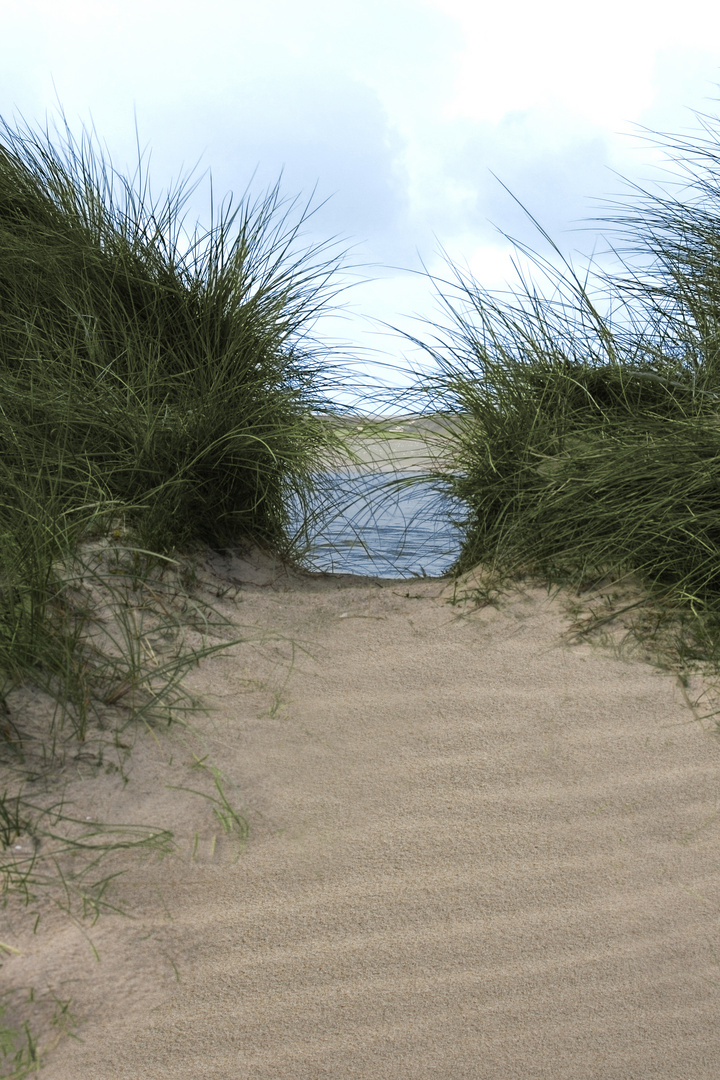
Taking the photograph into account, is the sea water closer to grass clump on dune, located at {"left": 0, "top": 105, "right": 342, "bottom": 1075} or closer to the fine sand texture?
grass clump on dune, located at {"left": 0, "top": 105, "right": 342, "bottom": 1075}

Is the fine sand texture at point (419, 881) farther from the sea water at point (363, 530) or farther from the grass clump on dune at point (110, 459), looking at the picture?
the sea water at point (363, 530)

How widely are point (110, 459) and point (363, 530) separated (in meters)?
1.14

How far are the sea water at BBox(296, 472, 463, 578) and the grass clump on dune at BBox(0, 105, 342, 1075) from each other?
12 cm

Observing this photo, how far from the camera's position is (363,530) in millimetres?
3732

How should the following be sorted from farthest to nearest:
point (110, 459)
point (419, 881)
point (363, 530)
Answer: point (363, 530) < point (110, 459) < point (419, 881)

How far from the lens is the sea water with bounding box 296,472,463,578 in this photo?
331 cm

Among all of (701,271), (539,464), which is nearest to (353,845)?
(539,464)

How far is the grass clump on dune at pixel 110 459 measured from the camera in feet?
6.77

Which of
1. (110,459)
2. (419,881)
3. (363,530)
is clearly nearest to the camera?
(419,881)

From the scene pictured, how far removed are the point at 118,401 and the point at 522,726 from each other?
168cm

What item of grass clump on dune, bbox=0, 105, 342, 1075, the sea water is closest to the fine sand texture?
grass clump on dune, bbox=0, 105, 342, 1075

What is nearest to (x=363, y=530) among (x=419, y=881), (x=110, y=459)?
(x=110, y=459)

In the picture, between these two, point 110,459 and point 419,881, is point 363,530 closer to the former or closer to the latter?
point 110,459

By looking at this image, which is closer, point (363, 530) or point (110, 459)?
point (110, 459)
